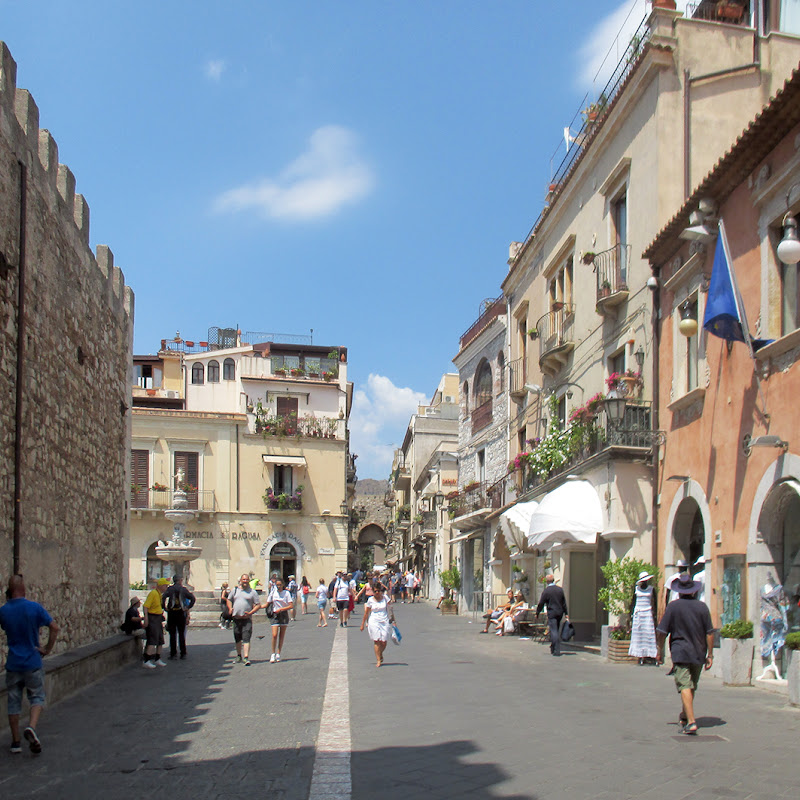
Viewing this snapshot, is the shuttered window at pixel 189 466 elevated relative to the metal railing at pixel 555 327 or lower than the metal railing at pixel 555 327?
lower

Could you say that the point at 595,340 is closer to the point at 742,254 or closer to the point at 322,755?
the point at 742,254

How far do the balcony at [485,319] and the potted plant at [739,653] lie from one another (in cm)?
2033

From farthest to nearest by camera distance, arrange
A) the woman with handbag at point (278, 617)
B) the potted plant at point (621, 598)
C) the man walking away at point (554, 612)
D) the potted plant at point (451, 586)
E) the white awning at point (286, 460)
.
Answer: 1. the white awning at point (286, 460)
2. the potted plant at point (451, 586)
3. the man walking away at point (554, 612)
4. the woman with handbag at point (278, 617)
5. the potted plant at point (621, 598)

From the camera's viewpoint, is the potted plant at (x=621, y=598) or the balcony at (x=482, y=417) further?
the balcony at (x=482, y=417)

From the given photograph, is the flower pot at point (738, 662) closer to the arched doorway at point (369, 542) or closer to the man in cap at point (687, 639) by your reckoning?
the man in cap at point (687, 639)

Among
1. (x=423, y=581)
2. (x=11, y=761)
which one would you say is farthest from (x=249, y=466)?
(x=11, y=761)

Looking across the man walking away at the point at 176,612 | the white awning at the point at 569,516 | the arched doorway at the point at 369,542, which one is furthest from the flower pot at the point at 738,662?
the arched doorway at the point at 369,542

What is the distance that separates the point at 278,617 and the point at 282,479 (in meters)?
29.8

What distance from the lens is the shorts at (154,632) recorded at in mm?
16875

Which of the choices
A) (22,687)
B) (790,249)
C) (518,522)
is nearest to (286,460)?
(518,522)

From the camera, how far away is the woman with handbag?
57.5ft

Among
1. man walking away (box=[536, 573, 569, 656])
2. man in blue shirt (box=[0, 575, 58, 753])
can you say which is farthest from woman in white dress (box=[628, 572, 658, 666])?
man in blue shirt (box=[0, 575, 58, 753])

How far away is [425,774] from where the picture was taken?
7258mm

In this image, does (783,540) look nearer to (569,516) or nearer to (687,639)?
(687,639)
